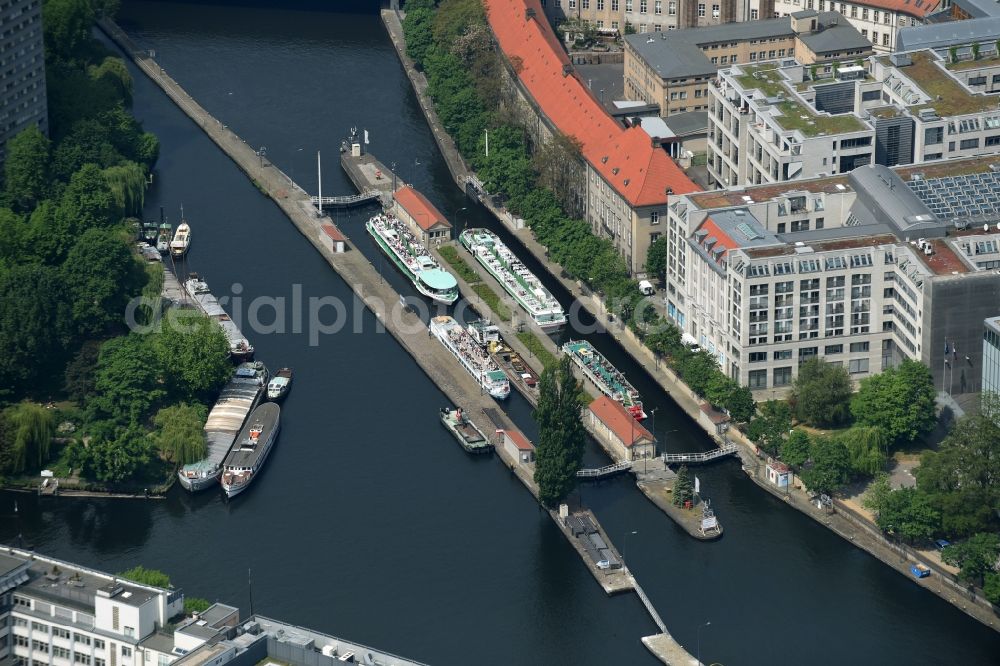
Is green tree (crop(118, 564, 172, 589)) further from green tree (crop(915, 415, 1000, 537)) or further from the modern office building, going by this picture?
green tree (crop(915, 415, 1000, 537))

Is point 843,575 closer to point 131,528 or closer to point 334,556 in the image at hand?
point 334,556

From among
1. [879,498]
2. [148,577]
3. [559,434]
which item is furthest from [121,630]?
[879,498]

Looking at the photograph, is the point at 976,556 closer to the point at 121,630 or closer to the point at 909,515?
the point at 909,515

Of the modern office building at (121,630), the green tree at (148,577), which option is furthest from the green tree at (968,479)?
the green tree at (148,577)

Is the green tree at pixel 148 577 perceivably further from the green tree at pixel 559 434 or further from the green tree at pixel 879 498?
→ the green tree at pixel 879 498

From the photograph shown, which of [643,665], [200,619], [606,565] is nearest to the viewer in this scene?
[200,619]

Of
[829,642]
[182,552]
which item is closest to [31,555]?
[182,552]

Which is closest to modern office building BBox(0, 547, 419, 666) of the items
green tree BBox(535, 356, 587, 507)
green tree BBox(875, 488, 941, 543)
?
green tree BBox(535, 356, 587, 507)
